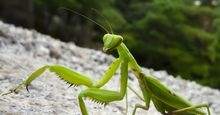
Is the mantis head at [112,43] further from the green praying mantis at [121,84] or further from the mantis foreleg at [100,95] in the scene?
the mantis foreleg at [100,95]

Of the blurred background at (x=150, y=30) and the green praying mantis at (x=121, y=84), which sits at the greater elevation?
the blurred background at (x=150, y=30)

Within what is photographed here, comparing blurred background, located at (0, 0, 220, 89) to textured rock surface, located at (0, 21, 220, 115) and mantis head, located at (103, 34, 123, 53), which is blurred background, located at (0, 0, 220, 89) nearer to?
textured rock surface, located at (0, 21, 220, 115)

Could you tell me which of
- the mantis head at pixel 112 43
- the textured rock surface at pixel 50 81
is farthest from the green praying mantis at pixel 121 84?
the textured rock surface at pixel 50 81

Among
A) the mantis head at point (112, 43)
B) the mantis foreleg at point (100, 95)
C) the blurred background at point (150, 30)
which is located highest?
the blurred background at point (150, 30)

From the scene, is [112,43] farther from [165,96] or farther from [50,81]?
[50,81]

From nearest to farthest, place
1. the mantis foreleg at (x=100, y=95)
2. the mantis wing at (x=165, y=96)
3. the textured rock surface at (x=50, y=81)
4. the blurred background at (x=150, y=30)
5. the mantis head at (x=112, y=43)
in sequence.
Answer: the mantis foreleg at (x=100, y=95), the mantis head at (x=112, y=43), the mantis wing at (x=165, y=96), the textured rock surface at (x=50, y=81), the blurred background at (x=150, y=30)
